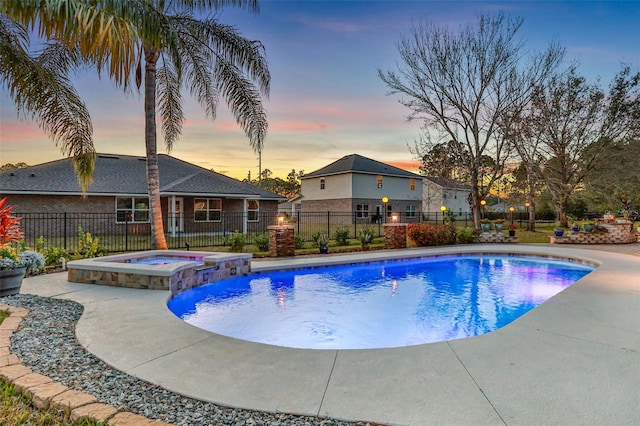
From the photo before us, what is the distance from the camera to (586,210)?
35.5 meters

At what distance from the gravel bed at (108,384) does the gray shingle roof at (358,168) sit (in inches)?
1069

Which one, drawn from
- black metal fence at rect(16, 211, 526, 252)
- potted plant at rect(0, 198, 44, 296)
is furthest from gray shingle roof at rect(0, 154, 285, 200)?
potted plant at rect(0, 198, 44, 296)

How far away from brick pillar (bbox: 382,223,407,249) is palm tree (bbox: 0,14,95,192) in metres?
10.9

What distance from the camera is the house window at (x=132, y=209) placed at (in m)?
19.1

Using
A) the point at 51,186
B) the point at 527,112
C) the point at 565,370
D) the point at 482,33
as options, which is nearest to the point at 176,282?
the point at 565,370

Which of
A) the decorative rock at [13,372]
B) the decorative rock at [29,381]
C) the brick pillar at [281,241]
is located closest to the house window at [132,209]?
the brick pillar at [281,241]

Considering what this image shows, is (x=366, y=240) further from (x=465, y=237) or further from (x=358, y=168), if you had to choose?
(x=358, y=168)

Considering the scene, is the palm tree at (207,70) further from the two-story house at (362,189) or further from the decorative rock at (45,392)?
the two-story house at (362,189)

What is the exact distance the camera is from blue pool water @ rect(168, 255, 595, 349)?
570 centimetres

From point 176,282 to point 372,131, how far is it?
58.1 feet

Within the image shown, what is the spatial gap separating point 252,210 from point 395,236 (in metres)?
11.1

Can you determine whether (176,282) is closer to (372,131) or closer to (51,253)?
(51,253)

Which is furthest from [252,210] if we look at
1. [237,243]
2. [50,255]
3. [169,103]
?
[50,255]

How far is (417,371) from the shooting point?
3.26 meters
